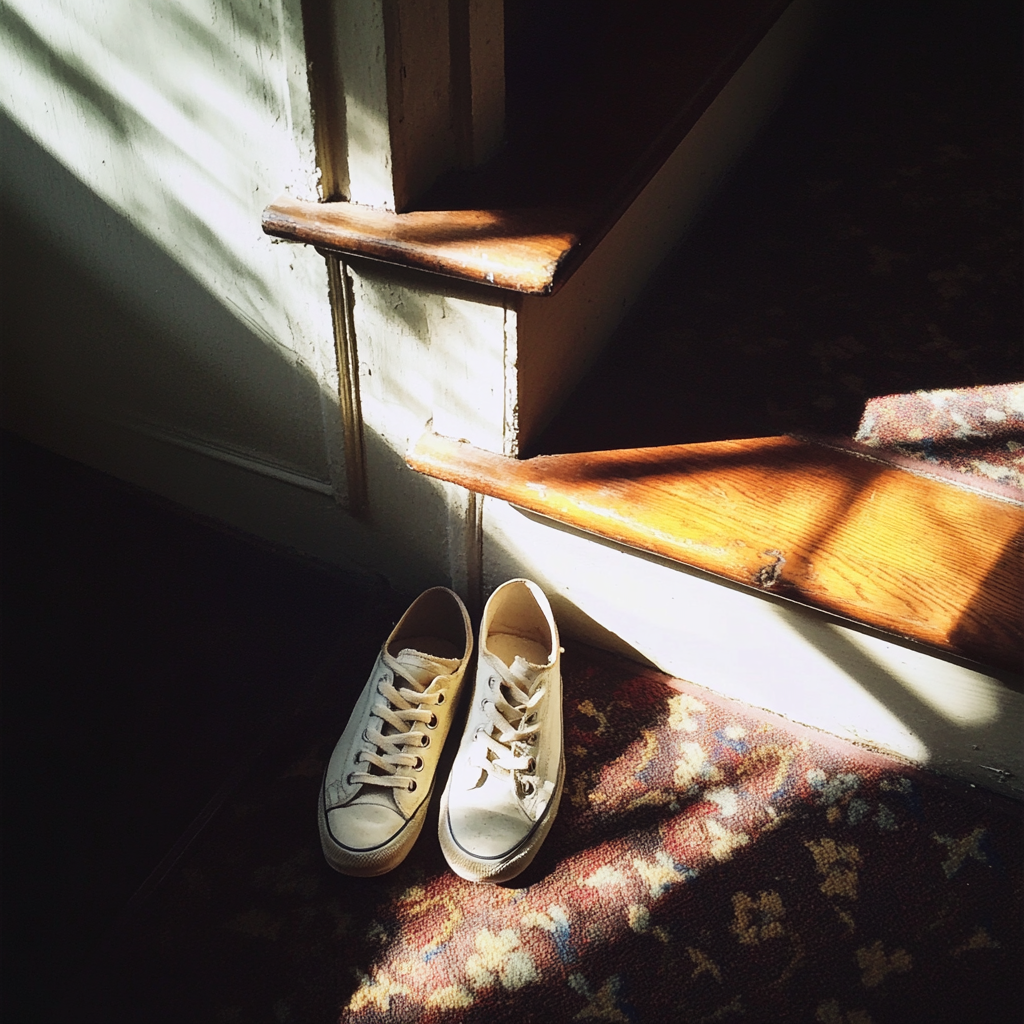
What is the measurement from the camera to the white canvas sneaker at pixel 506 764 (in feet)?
2.58

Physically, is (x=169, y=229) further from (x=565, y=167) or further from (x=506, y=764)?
(x=506, y=764)

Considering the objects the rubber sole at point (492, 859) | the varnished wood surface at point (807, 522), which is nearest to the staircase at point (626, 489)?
the varnished wood surface at point (807, 522)

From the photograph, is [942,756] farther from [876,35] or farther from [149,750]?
[876,35]

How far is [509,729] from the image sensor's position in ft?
2.74

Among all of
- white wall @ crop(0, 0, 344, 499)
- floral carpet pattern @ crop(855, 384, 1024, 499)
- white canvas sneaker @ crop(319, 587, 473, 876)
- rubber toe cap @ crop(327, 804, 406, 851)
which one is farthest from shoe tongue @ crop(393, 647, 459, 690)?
floral carpet pattern @ crop(855, 384, 1024, 499)

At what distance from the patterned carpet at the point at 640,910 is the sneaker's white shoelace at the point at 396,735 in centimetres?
8

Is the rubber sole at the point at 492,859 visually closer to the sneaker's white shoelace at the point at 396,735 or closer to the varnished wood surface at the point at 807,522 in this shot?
the sneaker's white shoelace at the point at 396,735

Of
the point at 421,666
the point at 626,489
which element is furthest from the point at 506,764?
the point at 626,489

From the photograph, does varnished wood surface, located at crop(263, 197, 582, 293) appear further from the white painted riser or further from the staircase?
the white painted riser

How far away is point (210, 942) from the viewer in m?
0.75

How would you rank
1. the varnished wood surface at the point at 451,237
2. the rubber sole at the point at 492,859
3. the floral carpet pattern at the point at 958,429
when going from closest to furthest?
the varnished wood surface at the point at 451,237, the rubber sole at the point at 492,859, the floral carpet pattern at the point at 958,429

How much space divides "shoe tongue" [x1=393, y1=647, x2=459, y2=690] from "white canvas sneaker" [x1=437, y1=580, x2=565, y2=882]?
0.04m

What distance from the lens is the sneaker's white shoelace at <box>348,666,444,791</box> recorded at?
820mm

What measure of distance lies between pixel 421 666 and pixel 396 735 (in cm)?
8
